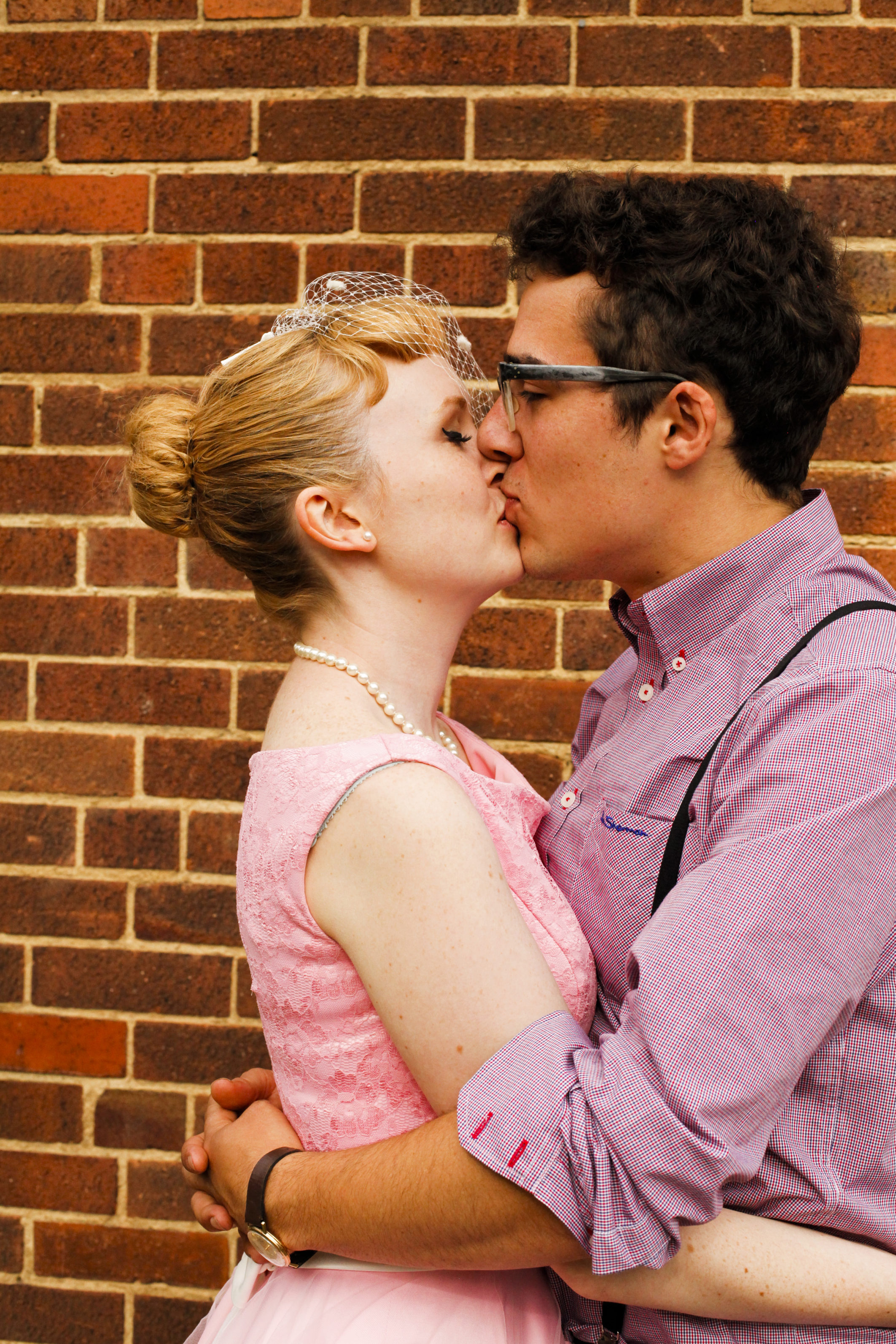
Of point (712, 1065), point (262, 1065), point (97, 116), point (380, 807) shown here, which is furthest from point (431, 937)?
point (97, 116)

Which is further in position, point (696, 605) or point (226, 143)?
point (226, 143)

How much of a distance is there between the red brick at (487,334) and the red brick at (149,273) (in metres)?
0.65

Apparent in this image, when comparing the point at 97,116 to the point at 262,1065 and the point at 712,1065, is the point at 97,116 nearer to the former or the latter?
the point at 262,1065

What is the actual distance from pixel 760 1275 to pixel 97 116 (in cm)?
260

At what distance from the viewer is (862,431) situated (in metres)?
2.34

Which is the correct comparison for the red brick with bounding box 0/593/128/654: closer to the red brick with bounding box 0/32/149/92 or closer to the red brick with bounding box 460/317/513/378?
the red brick with bounding box 460/317/513/378

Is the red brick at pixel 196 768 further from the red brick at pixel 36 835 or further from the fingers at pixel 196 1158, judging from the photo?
the fingers at pixel 196 1158

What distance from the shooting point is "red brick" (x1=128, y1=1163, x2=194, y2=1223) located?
8.19ft

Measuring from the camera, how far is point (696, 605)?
1.63m

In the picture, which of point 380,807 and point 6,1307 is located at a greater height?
point 380,807

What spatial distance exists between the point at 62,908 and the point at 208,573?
0.86 m

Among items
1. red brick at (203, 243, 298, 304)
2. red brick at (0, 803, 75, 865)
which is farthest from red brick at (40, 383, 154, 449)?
red brick at (0, 803, 75, 865)

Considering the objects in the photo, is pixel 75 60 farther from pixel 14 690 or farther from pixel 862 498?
pixel 862 498

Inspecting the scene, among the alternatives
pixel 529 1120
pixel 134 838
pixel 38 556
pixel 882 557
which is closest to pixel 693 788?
pixel 529 1120
